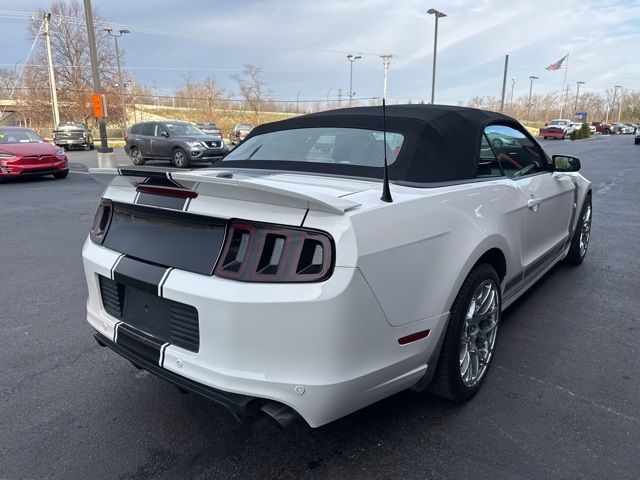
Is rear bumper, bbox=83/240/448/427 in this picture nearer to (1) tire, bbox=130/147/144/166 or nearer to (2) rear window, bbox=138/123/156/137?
(2) rear window, bbox=138/123/156/137

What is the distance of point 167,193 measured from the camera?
221 centimetres

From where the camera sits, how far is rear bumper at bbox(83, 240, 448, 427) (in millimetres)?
1810

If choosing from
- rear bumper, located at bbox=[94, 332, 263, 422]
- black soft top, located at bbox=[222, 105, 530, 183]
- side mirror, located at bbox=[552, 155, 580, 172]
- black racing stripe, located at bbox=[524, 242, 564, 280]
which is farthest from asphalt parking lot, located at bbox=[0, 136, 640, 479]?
black soft top, located at bbox=[222, 105, 530, 183]

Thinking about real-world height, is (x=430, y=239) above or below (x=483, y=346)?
above

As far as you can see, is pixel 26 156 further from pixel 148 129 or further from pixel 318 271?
pixel 318 271

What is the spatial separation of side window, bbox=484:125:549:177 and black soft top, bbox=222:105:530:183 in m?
0.11

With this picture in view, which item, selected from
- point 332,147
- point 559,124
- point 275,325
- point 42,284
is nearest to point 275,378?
point 275,325

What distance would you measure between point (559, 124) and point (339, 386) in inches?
1964

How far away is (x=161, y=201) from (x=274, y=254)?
67 cm

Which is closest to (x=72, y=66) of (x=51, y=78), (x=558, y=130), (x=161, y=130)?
(x=51, y=78)

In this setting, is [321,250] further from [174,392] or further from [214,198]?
[174,392]

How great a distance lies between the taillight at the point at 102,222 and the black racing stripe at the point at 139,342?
1.68ft

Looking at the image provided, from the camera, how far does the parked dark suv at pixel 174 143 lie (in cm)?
1647

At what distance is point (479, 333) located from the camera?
271 centimetres
